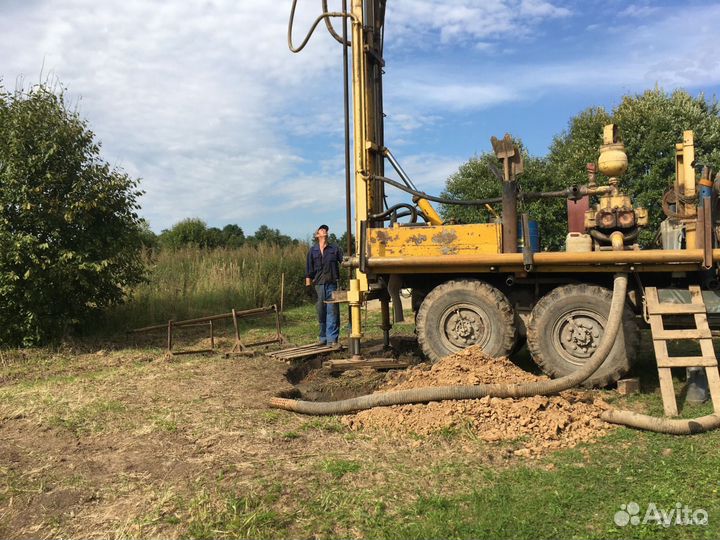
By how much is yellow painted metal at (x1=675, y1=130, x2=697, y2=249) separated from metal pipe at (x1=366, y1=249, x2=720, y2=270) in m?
0.34

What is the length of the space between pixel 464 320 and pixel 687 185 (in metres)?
2.82

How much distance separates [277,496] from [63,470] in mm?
1682

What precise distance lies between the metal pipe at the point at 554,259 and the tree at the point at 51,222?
4.89 meters

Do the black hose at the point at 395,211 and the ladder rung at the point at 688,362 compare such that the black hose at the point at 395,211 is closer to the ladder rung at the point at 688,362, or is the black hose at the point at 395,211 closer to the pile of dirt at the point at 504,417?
the pile of dirt at the point at 504,417

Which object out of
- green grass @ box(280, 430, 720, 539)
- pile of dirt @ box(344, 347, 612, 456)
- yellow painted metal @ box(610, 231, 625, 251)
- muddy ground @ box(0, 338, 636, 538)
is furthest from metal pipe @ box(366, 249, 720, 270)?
green grass @ box(280, 430, 720, 539)

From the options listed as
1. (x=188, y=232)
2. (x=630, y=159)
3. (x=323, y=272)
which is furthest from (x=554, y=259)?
(x=188, y=232)

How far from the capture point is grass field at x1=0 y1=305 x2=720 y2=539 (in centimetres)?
321

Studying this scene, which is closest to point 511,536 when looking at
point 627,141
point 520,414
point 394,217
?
point 520,414

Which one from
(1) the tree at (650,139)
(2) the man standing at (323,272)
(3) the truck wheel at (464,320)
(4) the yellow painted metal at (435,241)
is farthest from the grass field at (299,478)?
(1) the tree at (650,139)

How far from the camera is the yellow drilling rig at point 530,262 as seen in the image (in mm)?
6070

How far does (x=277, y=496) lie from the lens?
3.52 m

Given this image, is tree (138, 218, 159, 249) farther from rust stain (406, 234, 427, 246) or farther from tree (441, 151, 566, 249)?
tree (441, 151, 566, 249)

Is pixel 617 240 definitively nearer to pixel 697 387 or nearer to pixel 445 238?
pixel 697 387

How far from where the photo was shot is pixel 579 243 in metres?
6.25
